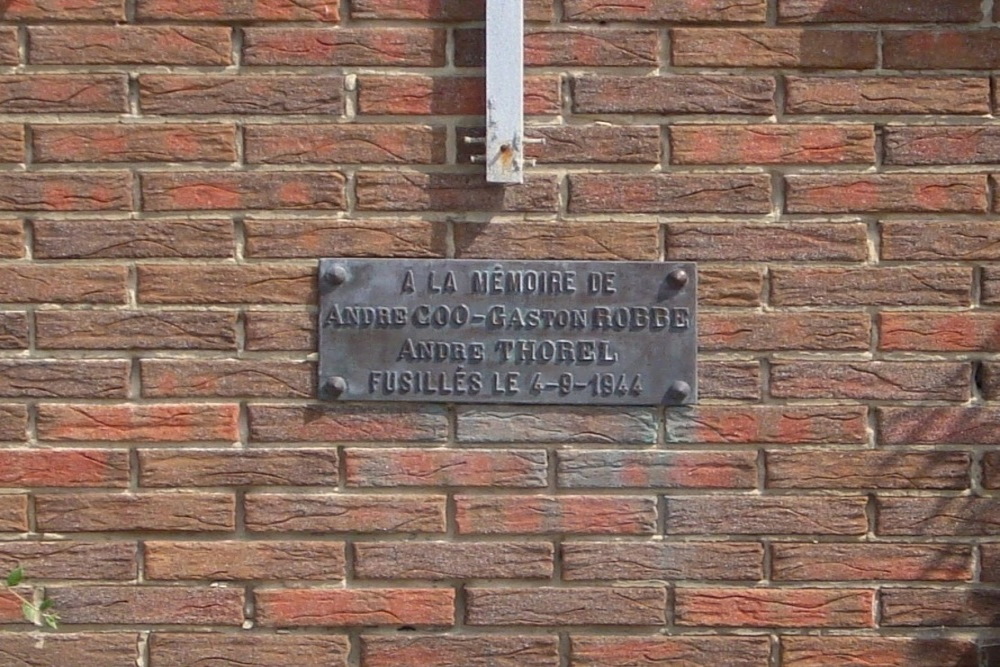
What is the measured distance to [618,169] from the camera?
2.34 meters

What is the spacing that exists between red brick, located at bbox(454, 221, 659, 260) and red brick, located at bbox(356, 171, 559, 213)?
4 cm

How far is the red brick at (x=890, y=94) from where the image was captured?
2.33 metres

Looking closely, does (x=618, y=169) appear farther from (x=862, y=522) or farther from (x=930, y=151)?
(x=862, y=522)

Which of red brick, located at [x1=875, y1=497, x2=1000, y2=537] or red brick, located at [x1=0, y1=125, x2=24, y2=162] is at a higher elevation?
red brick, located at [x1=0, y1=125, x2=24, y2=162]

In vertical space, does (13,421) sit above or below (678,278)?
below

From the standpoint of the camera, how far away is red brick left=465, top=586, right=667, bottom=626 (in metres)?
2.36

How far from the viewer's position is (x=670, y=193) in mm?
2338

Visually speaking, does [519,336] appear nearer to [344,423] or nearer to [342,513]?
[344,423]

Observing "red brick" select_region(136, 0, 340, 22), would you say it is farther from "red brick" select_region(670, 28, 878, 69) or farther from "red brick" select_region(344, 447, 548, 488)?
"red brick" select_region(344, 447, 548, 488)

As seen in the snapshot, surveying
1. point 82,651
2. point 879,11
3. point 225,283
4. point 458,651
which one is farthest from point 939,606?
point 82,651

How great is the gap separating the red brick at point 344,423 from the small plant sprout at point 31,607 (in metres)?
0.49

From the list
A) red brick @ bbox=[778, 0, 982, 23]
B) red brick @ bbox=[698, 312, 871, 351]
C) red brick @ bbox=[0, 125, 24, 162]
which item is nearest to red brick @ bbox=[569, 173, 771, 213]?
red brick @ bbox=[698, 312, 871, 351]

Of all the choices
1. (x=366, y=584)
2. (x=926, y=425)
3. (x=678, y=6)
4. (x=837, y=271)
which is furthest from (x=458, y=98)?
(x=926, y=425)

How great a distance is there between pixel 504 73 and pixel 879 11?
75 centimetres
